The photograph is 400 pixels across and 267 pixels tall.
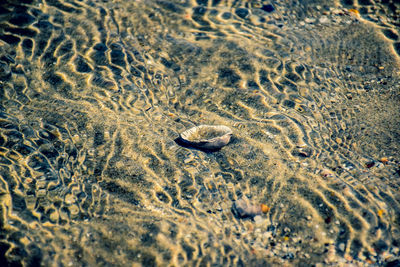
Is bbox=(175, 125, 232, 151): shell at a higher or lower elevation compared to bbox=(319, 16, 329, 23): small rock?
lower

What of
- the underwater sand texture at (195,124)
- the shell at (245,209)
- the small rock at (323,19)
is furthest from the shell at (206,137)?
the small rock at (323,19)

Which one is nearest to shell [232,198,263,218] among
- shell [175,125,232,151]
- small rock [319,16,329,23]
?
shell [175,125,232,151]

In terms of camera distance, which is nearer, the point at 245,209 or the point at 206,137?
the point at 245,209

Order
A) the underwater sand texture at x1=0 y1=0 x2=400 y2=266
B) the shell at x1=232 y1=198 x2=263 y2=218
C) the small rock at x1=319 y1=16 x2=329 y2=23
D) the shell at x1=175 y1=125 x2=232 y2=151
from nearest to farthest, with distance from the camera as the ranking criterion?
the underwater sand texture at x1=0 y1=0 x2=400 y2=266 < the shell at x1=232 y1=198 x2=263 y2=218 < the shell at x1=175 y1=125 x2=232 y2=151 < the small rock at x1=319 y1=16 x2=329 y2=23

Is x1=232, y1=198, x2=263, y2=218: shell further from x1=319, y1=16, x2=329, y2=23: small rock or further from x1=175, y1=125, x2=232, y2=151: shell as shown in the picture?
x1=319, y1=16, x2=329, y2=23: small rock

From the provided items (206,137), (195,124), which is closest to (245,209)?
(206,137)

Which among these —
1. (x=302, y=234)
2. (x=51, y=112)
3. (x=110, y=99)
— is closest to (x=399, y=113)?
(x=302, y=234)

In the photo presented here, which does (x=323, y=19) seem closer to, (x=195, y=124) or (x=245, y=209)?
(x=195, y=124)

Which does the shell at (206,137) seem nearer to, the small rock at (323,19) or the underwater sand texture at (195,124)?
the underwater sand texture at (195,124)
